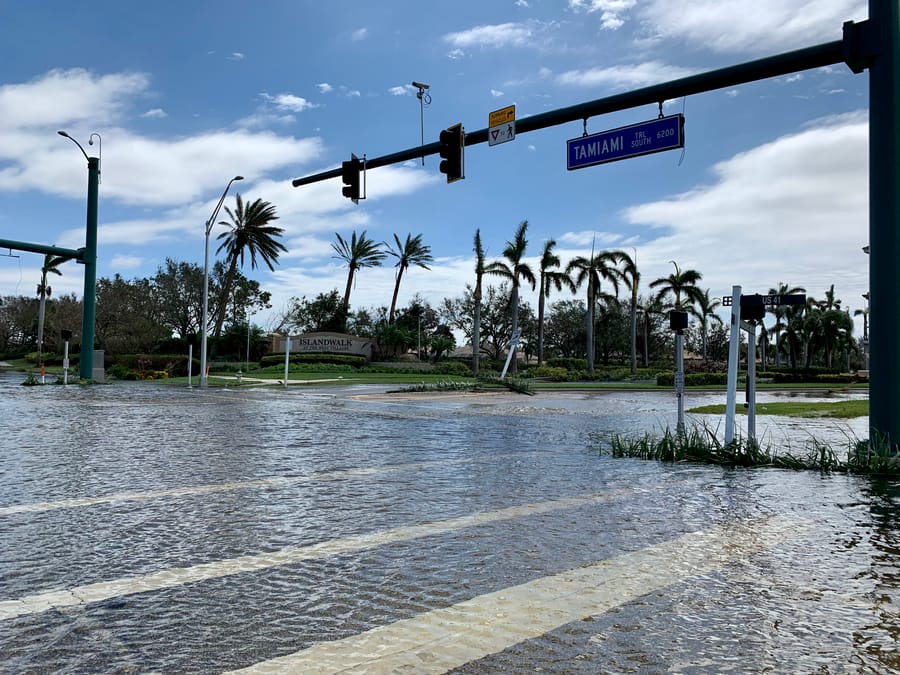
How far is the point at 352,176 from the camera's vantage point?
63.0 ft

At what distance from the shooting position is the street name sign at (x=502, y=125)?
15.7m

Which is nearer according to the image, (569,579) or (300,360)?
(569,579)

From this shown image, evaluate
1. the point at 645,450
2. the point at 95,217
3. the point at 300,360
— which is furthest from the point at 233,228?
the point at 645,450

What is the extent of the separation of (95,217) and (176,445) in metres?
27.5

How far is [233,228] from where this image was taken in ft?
226

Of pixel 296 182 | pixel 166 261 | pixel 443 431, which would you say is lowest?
pixel 443 431

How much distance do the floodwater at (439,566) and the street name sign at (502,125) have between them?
7.73 meters

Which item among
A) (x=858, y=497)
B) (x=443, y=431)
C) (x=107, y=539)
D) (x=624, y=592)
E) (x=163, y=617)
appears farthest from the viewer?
(x=443, y=431)

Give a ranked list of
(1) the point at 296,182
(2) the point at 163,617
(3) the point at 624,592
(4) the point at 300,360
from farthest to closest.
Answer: (4) the point at 300,360 → (1) the point at 296,182 → (3) the point at 624,592 → (2) the point at 163,617

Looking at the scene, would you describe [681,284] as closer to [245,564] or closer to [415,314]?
[415,314]

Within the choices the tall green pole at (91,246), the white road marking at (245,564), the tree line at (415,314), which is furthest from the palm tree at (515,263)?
the white road marking at (245,564)

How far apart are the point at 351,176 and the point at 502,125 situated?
16.1 ft

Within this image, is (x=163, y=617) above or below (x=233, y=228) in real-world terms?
below

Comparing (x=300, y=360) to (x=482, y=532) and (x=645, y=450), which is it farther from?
(x=482, y=532)
